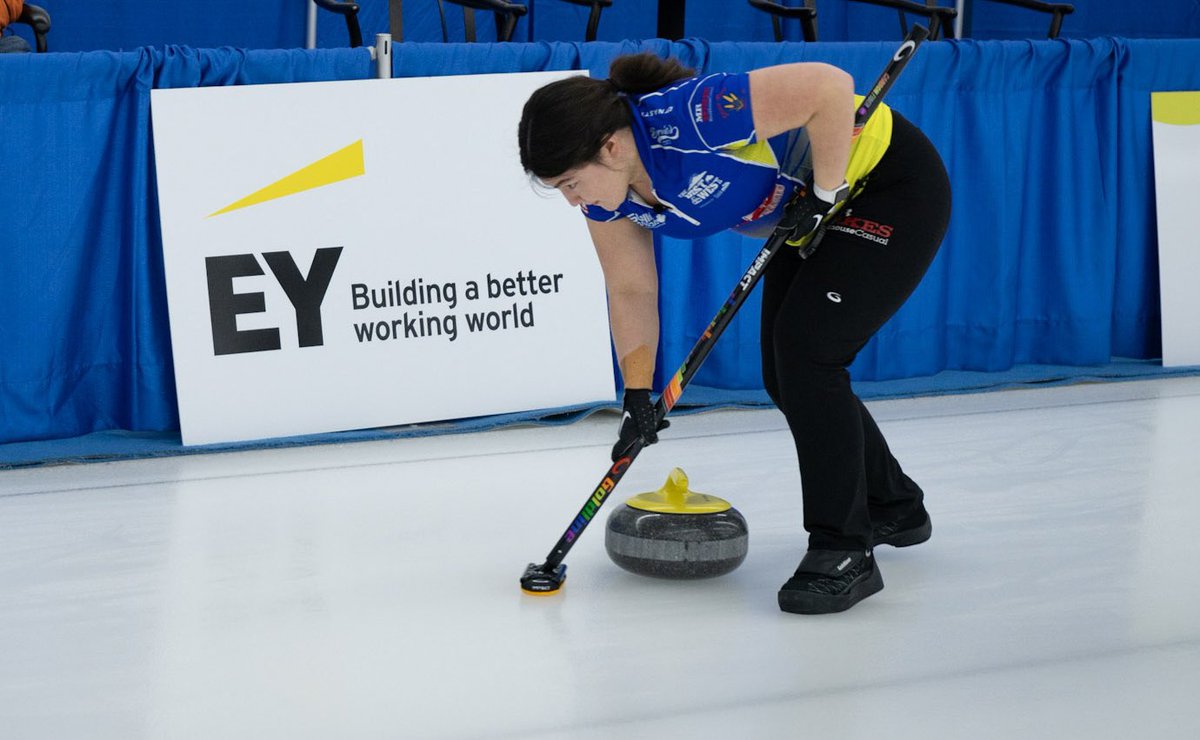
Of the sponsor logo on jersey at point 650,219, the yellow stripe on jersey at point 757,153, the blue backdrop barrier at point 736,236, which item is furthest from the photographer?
the blue backdrop barrier at point 736,236

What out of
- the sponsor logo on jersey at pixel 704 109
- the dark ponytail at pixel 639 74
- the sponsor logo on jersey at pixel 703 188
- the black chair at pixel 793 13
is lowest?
the sponsor logo on jersey at pixel 703 188

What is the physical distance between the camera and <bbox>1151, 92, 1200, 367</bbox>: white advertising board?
5.09 meters

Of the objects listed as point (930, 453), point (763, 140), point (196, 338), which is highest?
point (763, 140)

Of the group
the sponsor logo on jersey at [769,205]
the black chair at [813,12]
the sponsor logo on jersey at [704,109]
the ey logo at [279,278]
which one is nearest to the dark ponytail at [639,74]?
the sponsor logo on jersey at [704,109]

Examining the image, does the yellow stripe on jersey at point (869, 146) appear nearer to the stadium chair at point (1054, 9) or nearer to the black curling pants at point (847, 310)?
the black curling pants at point (847, 310)

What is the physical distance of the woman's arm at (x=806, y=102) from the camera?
2.26 metres

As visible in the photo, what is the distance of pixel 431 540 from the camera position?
10.0ft

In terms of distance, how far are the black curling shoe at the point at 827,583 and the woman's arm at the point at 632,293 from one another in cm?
44

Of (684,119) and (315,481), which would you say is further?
(315,481)

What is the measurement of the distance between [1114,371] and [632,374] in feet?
9.71

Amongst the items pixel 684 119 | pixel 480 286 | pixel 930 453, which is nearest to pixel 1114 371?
pixel 930 453

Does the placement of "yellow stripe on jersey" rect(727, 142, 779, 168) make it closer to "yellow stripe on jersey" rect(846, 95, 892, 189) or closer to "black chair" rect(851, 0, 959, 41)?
"yellow stripe on jersey" rect(846, 95, 892, 189)

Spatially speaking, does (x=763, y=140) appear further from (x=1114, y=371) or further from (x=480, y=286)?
(x=1114, y=371)

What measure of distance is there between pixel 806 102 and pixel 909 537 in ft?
3.37
